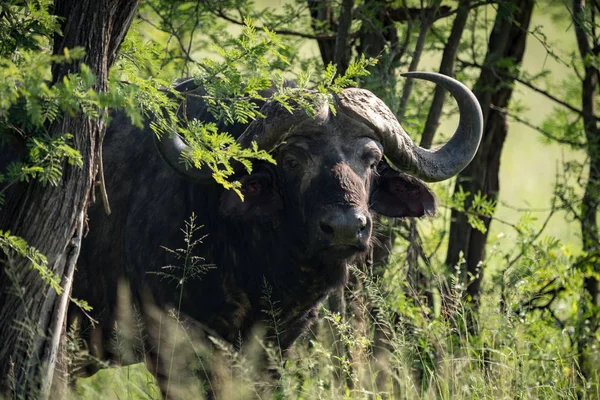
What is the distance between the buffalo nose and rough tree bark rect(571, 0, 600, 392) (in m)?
2.28

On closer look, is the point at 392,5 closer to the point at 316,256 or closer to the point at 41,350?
the point at 316,256

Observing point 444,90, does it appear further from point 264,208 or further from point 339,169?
point 264,208

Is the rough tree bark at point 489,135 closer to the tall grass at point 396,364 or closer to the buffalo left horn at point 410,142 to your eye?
the tall grass at point 396,364

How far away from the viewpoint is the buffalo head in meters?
5.22

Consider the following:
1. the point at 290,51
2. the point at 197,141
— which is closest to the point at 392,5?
the point at 290,51

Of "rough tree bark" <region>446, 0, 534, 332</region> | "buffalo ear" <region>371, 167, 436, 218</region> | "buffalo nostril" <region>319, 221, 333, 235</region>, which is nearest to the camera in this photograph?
"buffalo nostril" <region>319, 221, 333, 235</region>

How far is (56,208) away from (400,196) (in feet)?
9.01

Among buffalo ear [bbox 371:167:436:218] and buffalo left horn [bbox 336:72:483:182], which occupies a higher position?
buffalo left horn [bbox 336:72:483:182]

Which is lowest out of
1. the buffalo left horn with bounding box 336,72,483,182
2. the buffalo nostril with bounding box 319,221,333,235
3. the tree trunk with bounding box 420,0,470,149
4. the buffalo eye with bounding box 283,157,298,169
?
the buffalo nostril with bounding box 319,221,333,235

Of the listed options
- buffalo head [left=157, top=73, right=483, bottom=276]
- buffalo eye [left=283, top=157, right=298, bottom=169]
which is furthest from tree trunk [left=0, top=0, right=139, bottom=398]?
buffalo eye [left=283, top=157, right=298, bottom=169]

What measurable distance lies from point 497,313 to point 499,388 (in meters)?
0.45

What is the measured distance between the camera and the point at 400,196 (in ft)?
20.3

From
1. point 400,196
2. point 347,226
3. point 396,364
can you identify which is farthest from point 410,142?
point 396,364

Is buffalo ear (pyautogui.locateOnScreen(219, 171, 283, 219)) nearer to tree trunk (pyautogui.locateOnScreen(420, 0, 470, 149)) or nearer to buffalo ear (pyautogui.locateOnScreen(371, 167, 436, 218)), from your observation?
buffalo ear (pyautogui.locateOnScreen(371, 167, 436, 218))
